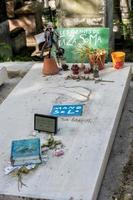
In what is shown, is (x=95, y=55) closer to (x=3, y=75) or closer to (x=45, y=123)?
(x=3, y=75)

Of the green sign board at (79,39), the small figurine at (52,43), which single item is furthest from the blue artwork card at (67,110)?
the green sign board at (79,39)

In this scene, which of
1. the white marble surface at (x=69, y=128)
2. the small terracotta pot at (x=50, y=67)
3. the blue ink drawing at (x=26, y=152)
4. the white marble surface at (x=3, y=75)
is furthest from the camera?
the white marble surface at (x=3, y=75)

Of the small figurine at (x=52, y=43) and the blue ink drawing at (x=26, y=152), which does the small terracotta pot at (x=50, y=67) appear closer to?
the small figurine at (x=52, y=43)

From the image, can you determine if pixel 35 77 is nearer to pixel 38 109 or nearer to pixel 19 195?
pixel 38 109

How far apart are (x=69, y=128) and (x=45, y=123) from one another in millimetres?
223

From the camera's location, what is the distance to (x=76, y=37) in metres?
5.17

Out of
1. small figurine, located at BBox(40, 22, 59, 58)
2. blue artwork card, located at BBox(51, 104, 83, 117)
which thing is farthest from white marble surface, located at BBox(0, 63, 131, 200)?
small figurine, located at BBox(40, 22, 59, 58)

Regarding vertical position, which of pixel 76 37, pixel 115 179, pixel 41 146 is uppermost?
pixel 76 37

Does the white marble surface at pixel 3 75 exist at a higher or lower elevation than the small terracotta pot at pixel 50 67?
lower

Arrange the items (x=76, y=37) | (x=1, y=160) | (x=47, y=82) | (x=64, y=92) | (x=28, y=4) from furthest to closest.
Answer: (x=28, y=4) < (x=76, y=37) < (x=47, y=82) < (x=64, y=92) < (x=1, y=160)

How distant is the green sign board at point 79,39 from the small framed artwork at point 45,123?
1778 mm

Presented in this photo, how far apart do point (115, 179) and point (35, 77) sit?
1.86 m

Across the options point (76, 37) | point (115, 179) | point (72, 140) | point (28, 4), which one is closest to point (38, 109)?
point (72, 140)

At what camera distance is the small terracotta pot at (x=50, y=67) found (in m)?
4.61
